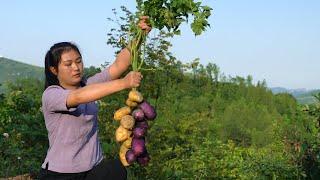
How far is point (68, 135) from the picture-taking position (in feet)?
11.5

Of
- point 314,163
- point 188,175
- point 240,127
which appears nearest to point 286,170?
point 314,163

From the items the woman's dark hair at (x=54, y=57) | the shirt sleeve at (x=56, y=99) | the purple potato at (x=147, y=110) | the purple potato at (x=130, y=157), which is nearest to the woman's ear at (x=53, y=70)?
the woman's dark hair at (x=54, y=57)

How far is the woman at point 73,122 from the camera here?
3412mm

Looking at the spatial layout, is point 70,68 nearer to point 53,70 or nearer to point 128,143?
point 53,70

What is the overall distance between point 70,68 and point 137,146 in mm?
665

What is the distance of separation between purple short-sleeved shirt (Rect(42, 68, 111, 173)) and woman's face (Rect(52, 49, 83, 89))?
0.29 ft

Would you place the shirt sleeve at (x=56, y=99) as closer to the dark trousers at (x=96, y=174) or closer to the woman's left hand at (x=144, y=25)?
the dark trousers at (x=96, y=174)

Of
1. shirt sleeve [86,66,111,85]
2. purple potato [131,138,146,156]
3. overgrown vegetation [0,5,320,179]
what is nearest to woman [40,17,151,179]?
purple potato [131,138,146,156]

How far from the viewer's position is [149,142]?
13.0 metres

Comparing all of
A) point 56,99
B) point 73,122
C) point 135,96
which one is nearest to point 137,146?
point 135,96

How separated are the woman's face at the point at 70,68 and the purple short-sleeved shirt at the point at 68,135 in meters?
0.09

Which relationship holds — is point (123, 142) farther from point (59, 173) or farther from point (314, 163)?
point (314, 163)

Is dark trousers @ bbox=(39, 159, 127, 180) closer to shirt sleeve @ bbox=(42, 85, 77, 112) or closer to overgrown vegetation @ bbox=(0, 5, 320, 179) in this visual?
shirt sleeve @ bbox=(42, 85, 77, 112)

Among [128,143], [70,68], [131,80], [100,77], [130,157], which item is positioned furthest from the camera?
[100,77]
